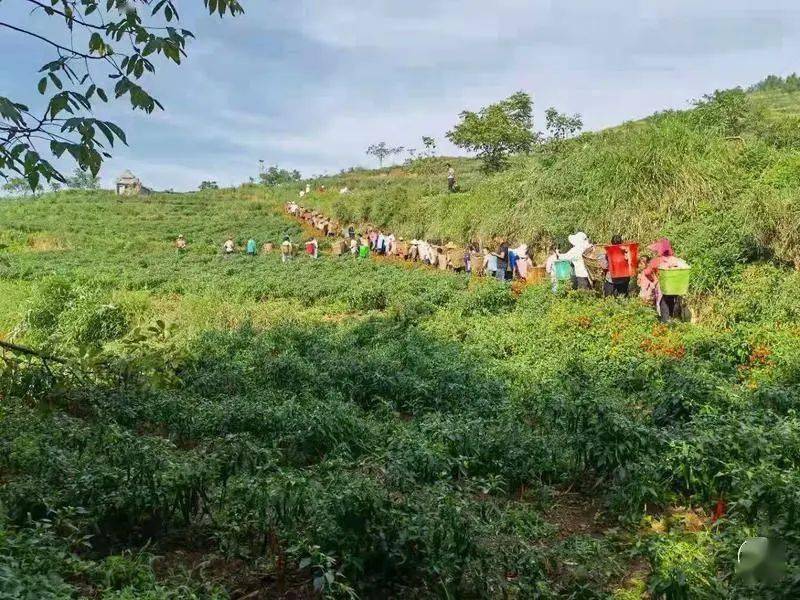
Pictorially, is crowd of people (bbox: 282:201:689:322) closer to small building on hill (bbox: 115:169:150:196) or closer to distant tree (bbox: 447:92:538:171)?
distant tree (bbox: 447:92:538:171)

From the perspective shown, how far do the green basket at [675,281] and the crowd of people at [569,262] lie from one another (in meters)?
0.11

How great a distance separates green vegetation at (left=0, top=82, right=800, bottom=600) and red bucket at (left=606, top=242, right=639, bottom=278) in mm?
893

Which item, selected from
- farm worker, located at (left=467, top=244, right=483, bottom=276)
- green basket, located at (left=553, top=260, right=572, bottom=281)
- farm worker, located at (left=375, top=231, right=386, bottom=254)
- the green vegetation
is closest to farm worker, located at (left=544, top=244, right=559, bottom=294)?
green basket, located at (left=553, top=260, right=572, bottom=281)

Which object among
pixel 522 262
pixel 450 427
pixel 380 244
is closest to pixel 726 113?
pixel 522 262

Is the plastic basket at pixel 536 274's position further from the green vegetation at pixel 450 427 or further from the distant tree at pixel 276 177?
the distant tree at pixel 276 177

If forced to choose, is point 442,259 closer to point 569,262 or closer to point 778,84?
point 569,262

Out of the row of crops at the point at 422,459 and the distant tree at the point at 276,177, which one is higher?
the distant tree at the point at 276,177

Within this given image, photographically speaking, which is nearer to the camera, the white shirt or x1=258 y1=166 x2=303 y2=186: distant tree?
the white shirt

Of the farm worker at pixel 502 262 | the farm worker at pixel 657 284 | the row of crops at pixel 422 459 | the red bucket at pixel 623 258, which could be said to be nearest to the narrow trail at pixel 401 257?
the farm worker at pixel 502 262

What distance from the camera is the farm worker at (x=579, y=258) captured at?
12.9 metres

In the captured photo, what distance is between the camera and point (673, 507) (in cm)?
510

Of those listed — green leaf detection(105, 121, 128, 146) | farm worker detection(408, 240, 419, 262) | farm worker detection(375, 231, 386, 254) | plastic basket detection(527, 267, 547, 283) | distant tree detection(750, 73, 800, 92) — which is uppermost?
distant tree detection(750, 73, 800, 92)

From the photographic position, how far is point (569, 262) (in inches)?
513

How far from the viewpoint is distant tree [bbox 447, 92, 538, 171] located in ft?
99.0
